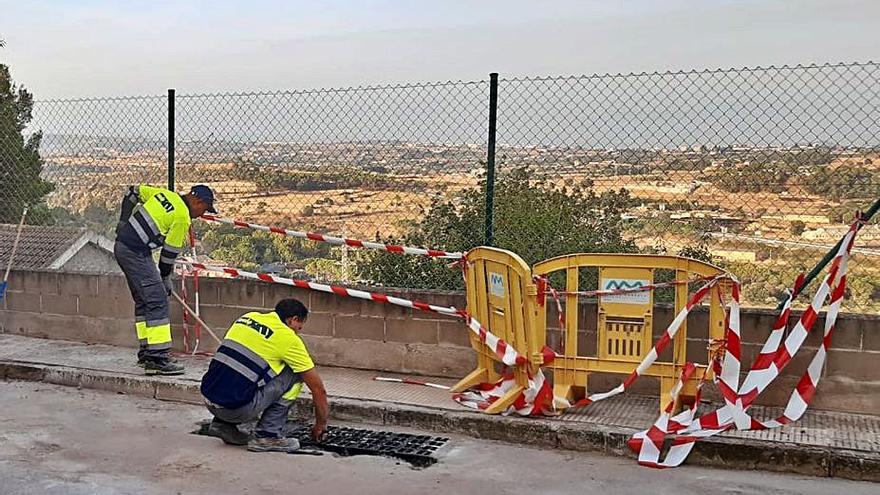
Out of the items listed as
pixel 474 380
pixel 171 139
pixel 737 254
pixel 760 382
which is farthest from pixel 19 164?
pixel 760 382

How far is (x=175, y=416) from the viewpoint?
8117mm

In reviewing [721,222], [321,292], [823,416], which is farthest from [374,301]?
[823,416]

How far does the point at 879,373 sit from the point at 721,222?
1.61m

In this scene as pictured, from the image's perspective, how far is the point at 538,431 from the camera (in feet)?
23.8

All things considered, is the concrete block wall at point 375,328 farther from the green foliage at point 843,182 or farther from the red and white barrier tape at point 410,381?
the green foliage at point 843,182

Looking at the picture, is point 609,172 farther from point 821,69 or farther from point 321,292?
point 321,292

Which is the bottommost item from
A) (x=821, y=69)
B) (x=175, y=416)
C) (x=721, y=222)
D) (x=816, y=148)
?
(x=175, y=416)

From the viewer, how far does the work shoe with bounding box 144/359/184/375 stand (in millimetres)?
9039

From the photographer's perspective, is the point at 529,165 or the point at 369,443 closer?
the point at 369,443

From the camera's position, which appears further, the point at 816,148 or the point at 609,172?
the point at 609,172

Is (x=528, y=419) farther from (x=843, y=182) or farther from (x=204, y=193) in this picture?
(x=204, y=193)

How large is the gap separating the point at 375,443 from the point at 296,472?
34.8 inches

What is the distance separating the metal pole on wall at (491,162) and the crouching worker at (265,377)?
235 cm

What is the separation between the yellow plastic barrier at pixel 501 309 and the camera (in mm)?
7477
